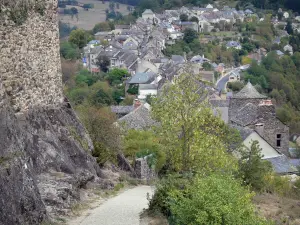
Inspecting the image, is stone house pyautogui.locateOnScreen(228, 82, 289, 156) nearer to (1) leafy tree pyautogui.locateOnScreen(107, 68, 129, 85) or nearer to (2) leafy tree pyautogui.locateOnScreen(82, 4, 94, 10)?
(1) leafy tree pyautogui.locateOnScreen(107, 68, 129, 85)

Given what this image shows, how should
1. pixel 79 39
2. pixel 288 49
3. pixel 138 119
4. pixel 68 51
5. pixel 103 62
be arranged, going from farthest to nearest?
1. pixel 288 49
2. pixel 79 39
3. pixel 103 62
4. pixel 68 51
5. pixel 138 119

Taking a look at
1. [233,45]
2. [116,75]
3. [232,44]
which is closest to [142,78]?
[116,75]

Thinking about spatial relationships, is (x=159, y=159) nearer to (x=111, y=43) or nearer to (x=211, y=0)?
(x=111, y=43)

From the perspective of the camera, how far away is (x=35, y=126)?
13.3m

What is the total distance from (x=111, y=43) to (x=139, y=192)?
248 ft

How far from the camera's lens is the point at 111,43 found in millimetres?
90375

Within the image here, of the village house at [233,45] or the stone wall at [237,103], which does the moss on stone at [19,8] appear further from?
the village house at [233,45]

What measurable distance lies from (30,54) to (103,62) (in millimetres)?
65792

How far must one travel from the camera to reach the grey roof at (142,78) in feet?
210

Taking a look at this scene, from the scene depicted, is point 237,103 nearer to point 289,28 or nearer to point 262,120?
point 262,120

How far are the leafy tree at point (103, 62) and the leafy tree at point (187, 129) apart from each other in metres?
62.3

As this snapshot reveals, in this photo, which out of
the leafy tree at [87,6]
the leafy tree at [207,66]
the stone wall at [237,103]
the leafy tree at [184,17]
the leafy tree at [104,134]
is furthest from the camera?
the leafy tree at [87,6]

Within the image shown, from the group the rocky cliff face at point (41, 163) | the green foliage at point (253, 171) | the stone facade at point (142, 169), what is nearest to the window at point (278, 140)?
the green foliage at point (253, 171)

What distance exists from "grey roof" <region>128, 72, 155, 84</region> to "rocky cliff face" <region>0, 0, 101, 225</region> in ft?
159
